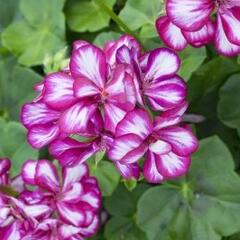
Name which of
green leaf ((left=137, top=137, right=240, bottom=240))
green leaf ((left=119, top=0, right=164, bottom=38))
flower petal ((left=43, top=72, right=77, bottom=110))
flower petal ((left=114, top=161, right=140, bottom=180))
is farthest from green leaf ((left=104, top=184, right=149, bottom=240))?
flower petal ((left=43, top=72, right=77, bottom=110))

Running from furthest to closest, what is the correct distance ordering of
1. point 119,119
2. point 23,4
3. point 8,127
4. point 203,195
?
1. point 23,4
2. point 8,127
3. point 203,195
4. point 119,119

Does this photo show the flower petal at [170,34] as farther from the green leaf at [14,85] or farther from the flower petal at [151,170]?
the green leaf at [14,85]

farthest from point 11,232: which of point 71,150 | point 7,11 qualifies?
point 7,11

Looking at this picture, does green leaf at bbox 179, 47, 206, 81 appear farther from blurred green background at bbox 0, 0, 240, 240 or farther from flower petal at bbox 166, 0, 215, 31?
flower petal at bbox 166, 0, 215, 31

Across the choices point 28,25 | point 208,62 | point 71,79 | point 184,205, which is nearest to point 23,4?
point 28,25

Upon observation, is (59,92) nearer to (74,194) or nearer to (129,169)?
(129,169)

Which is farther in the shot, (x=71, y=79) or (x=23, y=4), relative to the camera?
(x=23, y=4)

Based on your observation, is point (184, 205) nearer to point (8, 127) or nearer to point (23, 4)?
point (8, 127)
